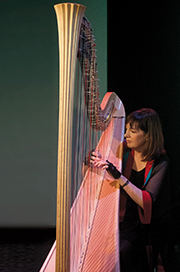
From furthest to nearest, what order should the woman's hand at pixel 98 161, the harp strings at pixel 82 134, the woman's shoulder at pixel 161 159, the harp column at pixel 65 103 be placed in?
the woman's shoulder at pixel 161 159 < the woman's hand at pixel 98 161 < the harp strings at pixel 82 134 < the harp column at pixel 65 103

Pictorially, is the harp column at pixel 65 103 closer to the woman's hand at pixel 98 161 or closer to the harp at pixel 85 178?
the harp at pixel 85 178

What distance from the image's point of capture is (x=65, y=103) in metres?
0.64

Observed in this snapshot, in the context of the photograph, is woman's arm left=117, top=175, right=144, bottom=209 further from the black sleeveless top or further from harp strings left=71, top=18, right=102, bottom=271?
harp strings left=71, top=18, right=102, bottom=271

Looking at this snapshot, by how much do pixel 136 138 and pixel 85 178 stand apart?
318 mm

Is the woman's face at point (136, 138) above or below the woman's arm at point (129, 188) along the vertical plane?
above

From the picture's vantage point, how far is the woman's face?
4.48ft

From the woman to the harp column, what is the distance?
0.63 metres

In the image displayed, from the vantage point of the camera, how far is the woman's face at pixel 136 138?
1366mm

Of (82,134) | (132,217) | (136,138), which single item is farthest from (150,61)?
(132,217)

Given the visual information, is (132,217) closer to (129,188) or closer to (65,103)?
(129,188)

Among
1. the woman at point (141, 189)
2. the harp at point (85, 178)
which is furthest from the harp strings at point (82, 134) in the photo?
the woman at point (141, 189)

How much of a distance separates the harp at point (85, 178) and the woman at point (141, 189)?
6cm

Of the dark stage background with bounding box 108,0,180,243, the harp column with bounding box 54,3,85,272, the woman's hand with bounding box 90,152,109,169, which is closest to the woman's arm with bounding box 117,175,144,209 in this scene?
the woman's hand with bounding box 90,152,109,169

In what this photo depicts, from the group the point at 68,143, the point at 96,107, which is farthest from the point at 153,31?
the point at 68,143
